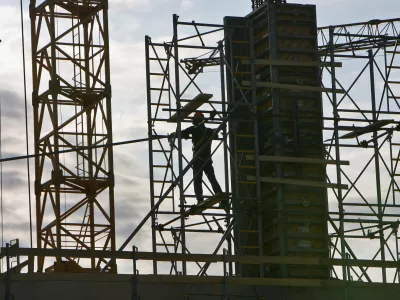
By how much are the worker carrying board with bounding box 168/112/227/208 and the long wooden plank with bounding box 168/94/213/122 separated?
23 centimetres

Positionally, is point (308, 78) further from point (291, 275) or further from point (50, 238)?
point (50, 238)

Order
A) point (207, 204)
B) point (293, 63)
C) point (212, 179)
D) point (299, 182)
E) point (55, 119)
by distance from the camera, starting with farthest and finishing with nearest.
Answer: point (55, 119) < point (293, 63) < point (212, 179) < point (207, 204) < point (299, 182)

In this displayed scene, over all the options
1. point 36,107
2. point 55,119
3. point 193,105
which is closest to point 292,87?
point 193,105

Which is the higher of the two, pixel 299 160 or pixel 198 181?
pixel 299 160

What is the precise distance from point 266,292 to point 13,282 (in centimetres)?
689

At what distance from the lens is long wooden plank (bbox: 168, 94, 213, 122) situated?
43.4 m

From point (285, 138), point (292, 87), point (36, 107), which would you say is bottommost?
point (285, 138)

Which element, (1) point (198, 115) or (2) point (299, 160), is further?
(1) point (198, 115)

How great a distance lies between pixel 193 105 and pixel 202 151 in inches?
54.1

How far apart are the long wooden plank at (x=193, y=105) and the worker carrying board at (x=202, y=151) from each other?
0.23 metres

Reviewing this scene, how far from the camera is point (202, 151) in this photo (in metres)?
43.6

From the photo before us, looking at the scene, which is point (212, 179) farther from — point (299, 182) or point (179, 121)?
point (299, 182)

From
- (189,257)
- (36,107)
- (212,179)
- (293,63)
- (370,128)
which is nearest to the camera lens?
(189,257)

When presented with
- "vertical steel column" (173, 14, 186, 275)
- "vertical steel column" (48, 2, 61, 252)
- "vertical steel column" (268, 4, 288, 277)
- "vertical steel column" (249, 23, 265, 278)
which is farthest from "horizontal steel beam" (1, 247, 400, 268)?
"vertical steel column" (48, 2, 61, 252)
